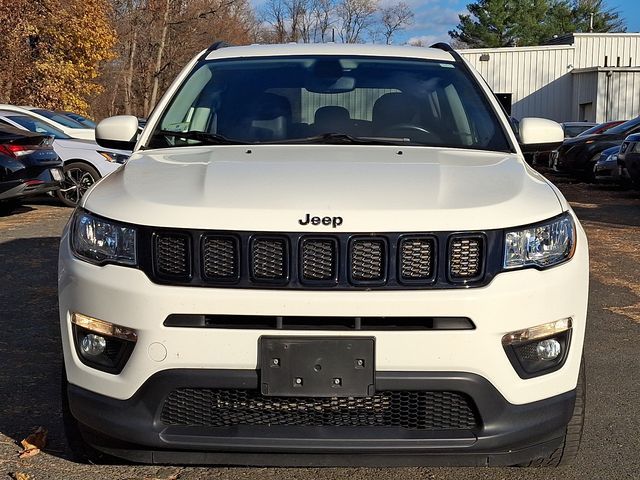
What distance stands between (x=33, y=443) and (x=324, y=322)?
1.65 meters

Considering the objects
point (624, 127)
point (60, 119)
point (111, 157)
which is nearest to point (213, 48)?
point (111, 157)

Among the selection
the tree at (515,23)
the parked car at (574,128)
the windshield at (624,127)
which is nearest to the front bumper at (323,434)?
the windshield at (624,127)

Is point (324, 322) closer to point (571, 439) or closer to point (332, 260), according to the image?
point (332, 260)

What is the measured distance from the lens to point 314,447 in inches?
106

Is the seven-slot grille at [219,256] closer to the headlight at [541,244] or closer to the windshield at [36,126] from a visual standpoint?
the headlight at [541,244]

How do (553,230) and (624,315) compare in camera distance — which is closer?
(553,230)

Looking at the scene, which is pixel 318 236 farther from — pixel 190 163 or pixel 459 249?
pixel 190 163

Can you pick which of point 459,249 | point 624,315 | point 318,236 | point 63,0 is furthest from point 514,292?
point 63,0

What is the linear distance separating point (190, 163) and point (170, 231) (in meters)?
0.69

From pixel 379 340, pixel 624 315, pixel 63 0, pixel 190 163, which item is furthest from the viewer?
pixel 63 0

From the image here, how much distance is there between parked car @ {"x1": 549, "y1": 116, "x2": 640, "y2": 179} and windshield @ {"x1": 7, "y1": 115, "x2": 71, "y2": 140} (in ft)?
33.3

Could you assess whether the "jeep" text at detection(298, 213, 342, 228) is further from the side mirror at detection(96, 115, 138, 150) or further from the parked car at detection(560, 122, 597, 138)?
the parked car at detection(560, 122, 597, 138)

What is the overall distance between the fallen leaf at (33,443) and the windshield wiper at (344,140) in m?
1.68

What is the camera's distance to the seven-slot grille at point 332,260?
2699 millimetres
